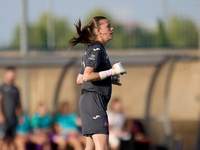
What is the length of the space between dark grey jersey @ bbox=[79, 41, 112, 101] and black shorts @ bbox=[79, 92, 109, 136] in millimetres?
57

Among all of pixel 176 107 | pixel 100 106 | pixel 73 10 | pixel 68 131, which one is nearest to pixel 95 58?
pixel 100 106

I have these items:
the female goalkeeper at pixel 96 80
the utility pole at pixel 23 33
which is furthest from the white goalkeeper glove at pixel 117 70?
the utility pole at pixel 23 33

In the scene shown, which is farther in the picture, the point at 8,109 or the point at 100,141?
the point at 8,109

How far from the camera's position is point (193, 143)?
9.30m

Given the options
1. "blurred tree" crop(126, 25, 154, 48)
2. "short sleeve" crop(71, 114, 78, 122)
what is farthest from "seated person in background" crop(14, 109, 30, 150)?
"blurred tree" crop(126, 25, 154, 48)

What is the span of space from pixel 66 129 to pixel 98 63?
16.8ft

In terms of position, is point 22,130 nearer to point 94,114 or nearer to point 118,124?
point 118,124

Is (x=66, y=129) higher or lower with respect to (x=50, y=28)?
lower

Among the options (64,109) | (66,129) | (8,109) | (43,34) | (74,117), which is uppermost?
(43,34)

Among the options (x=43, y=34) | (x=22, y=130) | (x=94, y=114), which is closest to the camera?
(x=94, y=114)

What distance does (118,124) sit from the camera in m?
8.71

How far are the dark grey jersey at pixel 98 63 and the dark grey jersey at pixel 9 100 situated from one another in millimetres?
4540

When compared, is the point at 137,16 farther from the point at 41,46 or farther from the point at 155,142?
the point at 155,142

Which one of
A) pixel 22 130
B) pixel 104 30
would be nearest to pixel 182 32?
pixel 22 130
